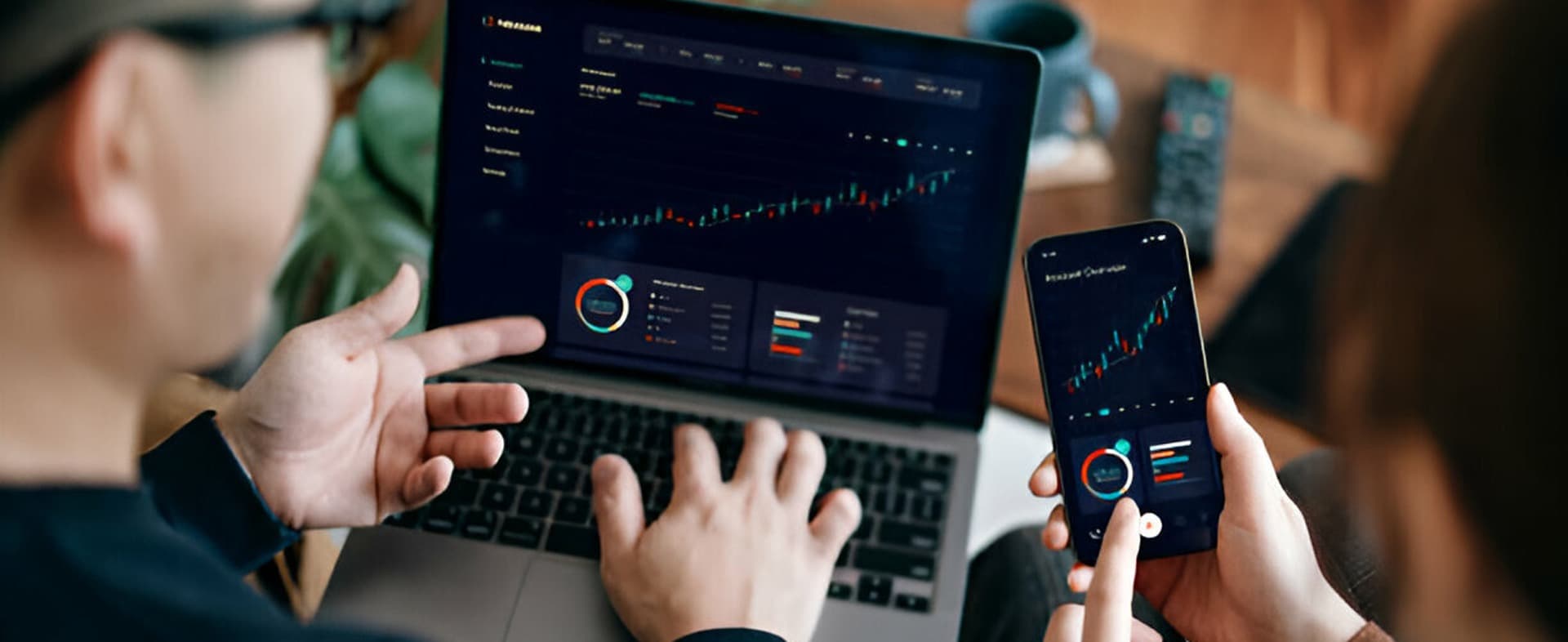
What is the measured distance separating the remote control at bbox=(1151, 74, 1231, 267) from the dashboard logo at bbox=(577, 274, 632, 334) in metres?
0.47

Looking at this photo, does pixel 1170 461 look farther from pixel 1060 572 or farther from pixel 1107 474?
pixel 1060 572

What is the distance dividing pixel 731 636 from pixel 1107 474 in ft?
0.91

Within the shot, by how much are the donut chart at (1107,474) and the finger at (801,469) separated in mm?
187

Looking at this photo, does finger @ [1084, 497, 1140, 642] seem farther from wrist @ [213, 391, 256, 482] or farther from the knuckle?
wrist @ [213, 391, 256, 482]

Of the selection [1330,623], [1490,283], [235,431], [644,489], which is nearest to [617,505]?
[644,489]

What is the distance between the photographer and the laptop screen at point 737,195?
80 cm

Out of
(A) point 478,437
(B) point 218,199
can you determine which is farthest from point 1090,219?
(B) point 218,199

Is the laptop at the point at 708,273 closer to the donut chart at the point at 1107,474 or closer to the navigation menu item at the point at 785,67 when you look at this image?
the navigation menu item at the point at 785,67

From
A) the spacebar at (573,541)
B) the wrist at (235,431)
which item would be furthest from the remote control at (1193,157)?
the wrist at (235,431)

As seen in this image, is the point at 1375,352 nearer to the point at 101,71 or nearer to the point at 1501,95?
the point at 1501,95

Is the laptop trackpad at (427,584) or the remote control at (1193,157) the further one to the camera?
the remote control at (1193,157)

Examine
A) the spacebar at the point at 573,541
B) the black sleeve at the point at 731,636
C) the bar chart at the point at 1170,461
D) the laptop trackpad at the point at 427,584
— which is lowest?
the laptop trackpad at the point at 427,584

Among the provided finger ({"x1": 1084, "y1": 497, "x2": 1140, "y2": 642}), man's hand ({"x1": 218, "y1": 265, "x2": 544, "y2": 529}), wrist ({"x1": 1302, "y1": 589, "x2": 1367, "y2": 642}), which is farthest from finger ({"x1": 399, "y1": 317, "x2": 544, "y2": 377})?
wrist ({"x1": 1302, "y1": 589, "x2": 1367, "y2": 642})

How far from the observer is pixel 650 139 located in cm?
83
